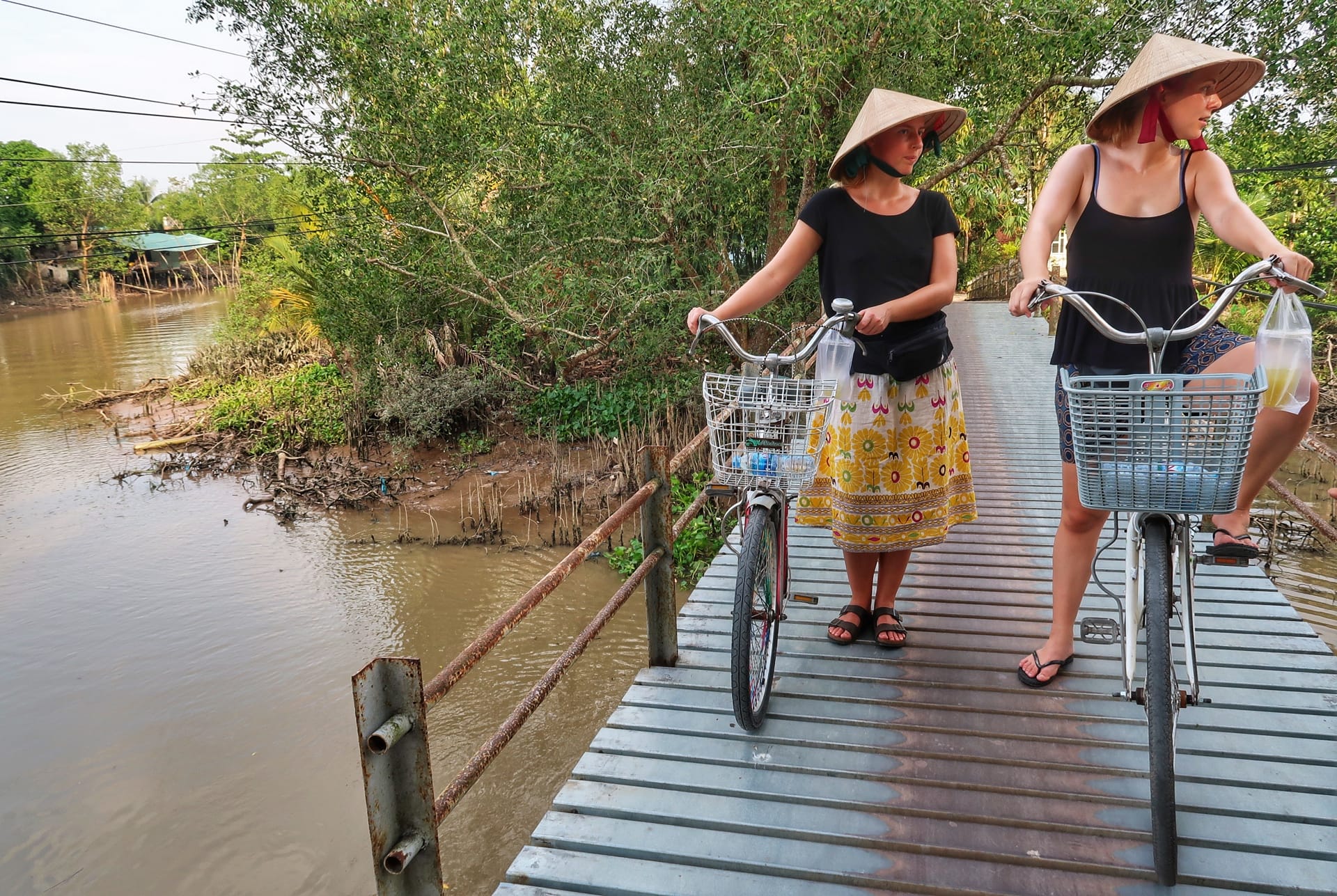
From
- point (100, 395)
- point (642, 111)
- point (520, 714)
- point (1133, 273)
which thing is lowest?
point (100, 395)

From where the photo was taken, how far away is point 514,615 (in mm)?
1978

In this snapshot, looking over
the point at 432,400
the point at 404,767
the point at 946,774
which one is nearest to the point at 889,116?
the point at 946,774

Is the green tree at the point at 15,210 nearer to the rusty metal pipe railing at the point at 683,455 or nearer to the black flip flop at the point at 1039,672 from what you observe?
the rusty metal pipe railing at the point at 683,455

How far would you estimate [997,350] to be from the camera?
973 cm

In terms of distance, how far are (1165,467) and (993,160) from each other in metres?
7.42

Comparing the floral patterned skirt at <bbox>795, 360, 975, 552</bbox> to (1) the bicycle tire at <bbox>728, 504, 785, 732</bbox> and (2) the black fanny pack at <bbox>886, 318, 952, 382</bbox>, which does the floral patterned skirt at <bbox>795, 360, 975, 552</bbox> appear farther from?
(1) the bicycle tire at <bbox>728, 504, 785, 732</bbox>

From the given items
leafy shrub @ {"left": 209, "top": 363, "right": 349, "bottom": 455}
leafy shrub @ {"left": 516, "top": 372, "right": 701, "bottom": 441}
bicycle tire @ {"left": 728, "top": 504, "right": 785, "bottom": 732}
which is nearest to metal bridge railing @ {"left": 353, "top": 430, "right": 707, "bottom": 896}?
bicycle tire @ {"left": 728, "top": 504, "right": 785, "bottom": 732}

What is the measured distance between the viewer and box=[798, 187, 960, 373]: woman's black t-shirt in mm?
2416

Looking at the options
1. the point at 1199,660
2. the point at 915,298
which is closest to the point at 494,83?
the point at 915,298

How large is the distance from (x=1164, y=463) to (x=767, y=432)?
36.4 inches

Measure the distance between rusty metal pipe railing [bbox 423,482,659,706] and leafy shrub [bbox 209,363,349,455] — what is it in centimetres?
1027

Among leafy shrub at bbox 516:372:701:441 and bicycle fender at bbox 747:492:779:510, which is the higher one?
bicycle fender at bbox 747:492:779:510

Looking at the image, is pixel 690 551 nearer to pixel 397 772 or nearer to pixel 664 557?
pixel 664 557

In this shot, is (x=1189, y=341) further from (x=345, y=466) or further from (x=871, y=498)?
(x=345, y=466)
